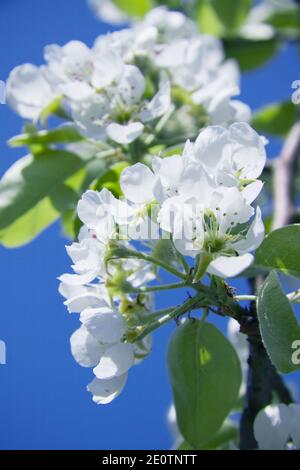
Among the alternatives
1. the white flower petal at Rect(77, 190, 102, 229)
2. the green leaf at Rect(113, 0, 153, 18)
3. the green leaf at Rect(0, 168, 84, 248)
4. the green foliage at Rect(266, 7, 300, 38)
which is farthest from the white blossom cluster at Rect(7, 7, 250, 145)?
the green foliage at Rect(266, 7, 300, 38)

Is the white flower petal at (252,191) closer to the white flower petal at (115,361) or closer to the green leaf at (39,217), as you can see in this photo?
the white flower petal at (115,361)

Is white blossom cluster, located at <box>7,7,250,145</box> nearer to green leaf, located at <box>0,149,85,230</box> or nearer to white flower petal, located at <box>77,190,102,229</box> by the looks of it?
green leaf, located at <box>0,149,85,230</box>

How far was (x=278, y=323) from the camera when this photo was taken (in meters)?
1.11

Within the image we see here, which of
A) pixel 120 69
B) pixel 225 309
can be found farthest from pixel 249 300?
pixel 120 69

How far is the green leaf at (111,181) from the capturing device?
151 cm

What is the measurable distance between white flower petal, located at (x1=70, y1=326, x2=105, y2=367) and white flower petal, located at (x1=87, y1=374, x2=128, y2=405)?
1.1 inches

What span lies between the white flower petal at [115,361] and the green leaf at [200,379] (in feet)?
0.56

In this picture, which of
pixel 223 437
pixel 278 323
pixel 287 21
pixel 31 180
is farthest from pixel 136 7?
pixel 278 323

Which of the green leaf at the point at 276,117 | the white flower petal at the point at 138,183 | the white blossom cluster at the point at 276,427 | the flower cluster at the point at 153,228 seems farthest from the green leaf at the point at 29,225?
the green leaf at the point at 276,117

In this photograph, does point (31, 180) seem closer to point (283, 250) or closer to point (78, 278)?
point (78, 278)

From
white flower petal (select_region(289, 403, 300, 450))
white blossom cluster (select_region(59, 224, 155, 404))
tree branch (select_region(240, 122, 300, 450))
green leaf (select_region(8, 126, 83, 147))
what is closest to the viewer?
white blossom cluster (select_region(59, 224, 155, 404))

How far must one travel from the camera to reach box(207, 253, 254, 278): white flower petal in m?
1.08

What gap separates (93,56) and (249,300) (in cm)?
57

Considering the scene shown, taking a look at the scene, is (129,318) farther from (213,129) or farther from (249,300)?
(213,129)
